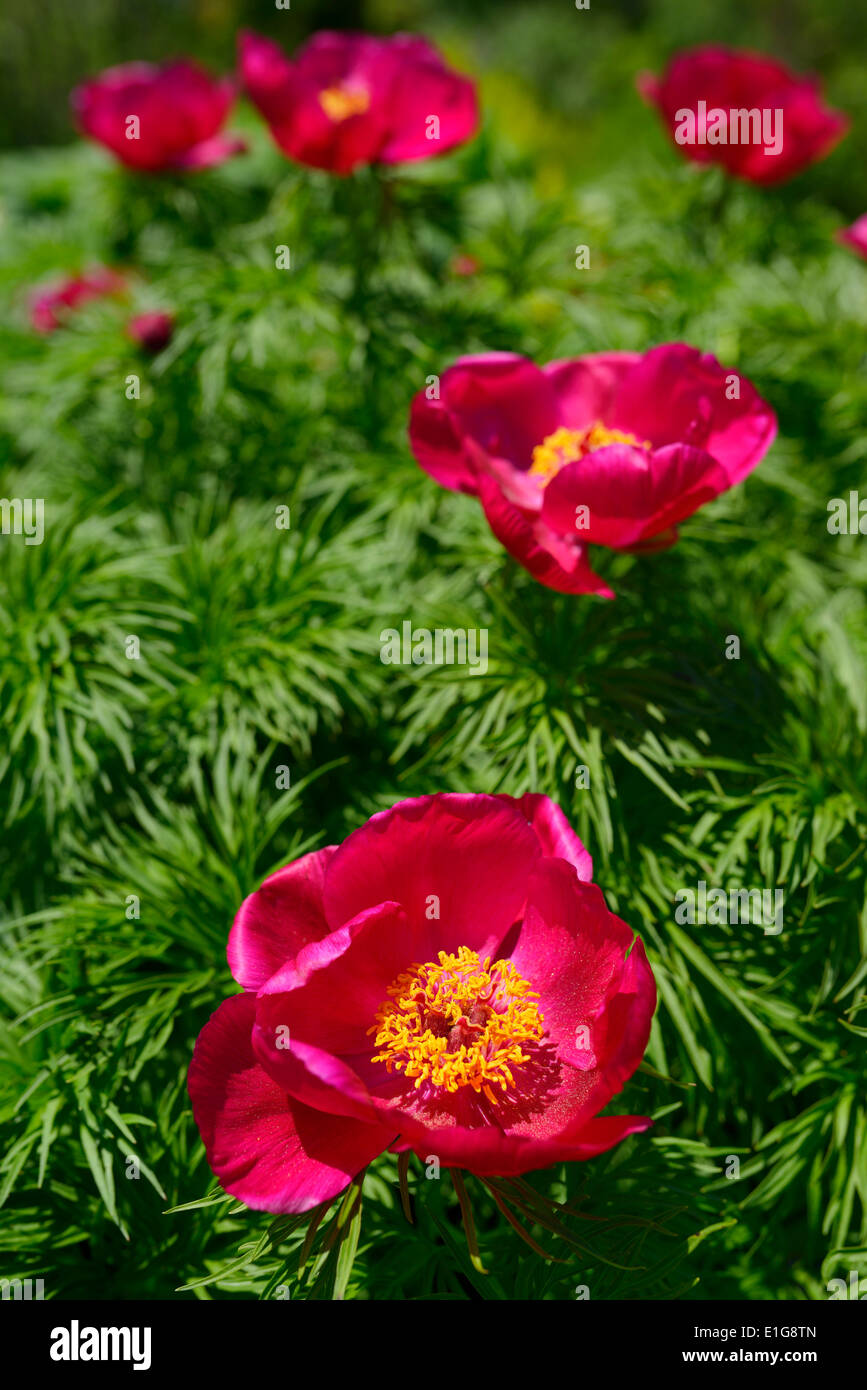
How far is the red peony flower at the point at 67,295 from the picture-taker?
6.09 feet

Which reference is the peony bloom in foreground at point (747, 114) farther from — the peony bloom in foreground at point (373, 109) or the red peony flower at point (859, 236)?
the peony bloom in foreground at point (373, 109)

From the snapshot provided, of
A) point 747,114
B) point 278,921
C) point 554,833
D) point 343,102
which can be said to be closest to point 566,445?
point 554,833

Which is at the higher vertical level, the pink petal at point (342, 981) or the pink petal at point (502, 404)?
the pink petal at point (502, 404)

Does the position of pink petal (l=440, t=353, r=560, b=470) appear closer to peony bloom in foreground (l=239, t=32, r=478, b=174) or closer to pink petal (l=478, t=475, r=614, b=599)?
pink petal (l=478, t=475, r=614, b=599)

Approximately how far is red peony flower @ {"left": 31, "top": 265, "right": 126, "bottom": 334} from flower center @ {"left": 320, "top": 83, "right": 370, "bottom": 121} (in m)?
0.56

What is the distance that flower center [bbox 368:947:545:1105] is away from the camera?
779 mm

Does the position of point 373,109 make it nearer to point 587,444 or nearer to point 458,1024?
point 587,444

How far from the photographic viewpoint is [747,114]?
1.61 meters

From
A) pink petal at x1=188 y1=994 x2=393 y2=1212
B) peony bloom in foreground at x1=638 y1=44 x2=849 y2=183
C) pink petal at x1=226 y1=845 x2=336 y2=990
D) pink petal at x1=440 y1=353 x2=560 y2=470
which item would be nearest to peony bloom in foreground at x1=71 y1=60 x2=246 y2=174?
peony bloom in foreground at x1=638 y1=44 x2=849 y2=183

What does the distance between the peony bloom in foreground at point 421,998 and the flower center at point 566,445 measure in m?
0.38

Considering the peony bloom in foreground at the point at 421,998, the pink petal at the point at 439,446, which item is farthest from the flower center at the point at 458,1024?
the pink petal at the point at 439,446

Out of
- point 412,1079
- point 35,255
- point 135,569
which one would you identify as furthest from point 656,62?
point 412,1079

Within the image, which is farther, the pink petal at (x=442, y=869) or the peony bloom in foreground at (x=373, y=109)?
the peony bloom in foreground at (x=373, y=109)
